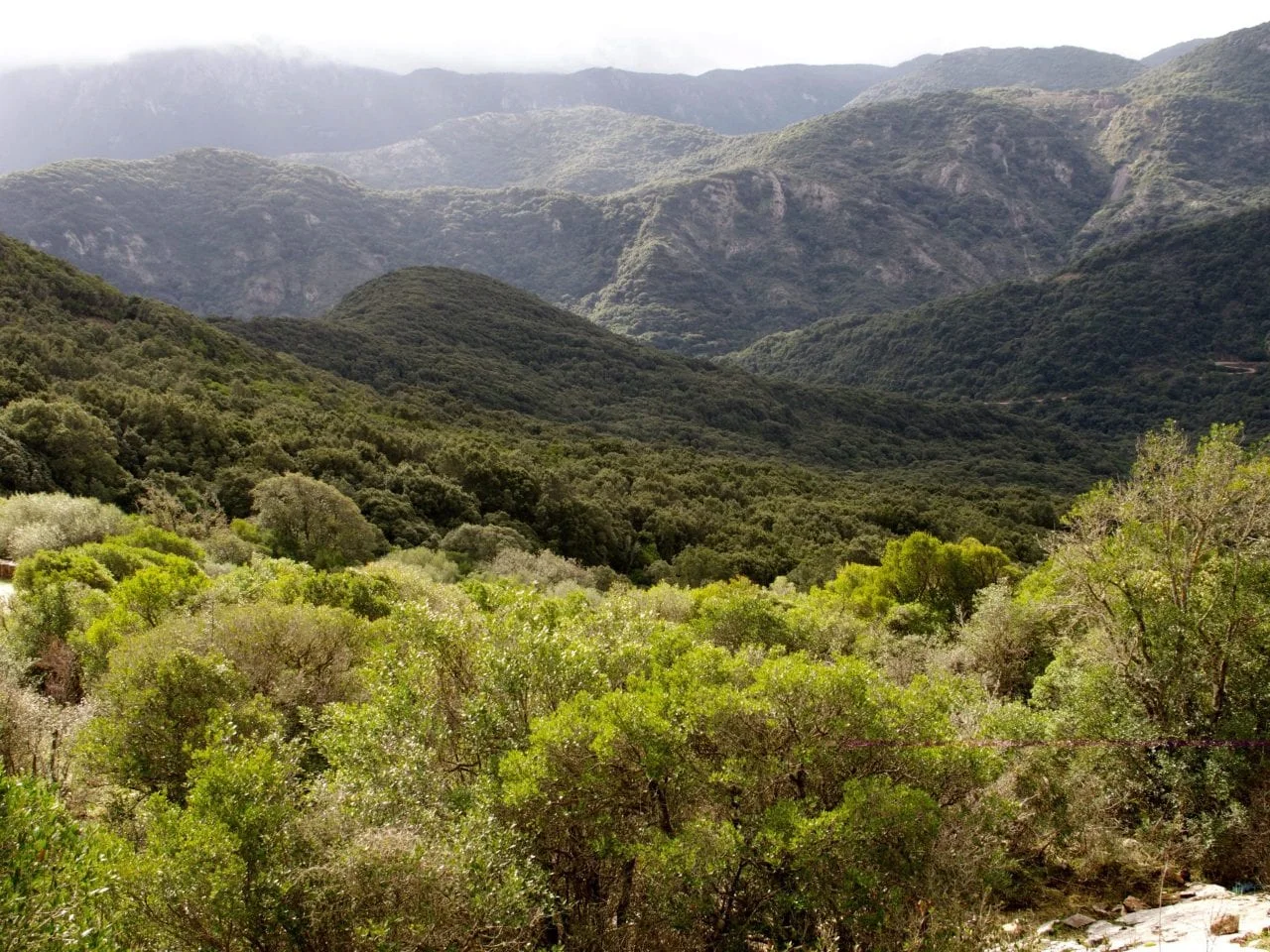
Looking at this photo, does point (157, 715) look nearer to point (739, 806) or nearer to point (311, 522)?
point (739, 806)

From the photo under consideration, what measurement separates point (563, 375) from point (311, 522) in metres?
109

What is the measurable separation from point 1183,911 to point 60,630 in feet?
81.6

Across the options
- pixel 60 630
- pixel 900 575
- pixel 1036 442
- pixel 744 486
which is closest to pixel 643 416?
pixel 744 486

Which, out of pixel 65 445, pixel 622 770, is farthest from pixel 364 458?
pixel 622 770

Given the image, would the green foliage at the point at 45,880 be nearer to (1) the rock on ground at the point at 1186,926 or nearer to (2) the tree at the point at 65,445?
(1) the rock on ground at the point at 1186,926

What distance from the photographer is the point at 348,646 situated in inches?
765

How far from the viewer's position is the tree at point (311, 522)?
4066cm

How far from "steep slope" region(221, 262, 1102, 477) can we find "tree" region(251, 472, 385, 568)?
7190 cm

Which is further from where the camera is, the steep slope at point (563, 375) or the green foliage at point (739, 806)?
the steep slope at point (563, 375)

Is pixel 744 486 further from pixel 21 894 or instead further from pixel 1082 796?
pixel 21 894

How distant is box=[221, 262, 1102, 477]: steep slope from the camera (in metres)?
122

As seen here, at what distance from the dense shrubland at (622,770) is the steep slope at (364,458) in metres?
31.0

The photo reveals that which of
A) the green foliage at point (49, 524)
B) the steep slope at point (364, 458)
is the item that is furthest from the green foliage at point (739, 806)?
the steep slope at point (364, 458)

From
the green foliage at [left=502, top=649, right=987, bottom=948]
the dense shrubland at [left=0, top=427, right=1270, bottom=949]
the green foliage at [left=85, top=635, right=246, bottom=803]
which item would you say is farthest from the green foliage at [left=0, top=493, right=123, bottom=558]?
the green foliage at [left=502, top=649, right=987, bottom=948]
